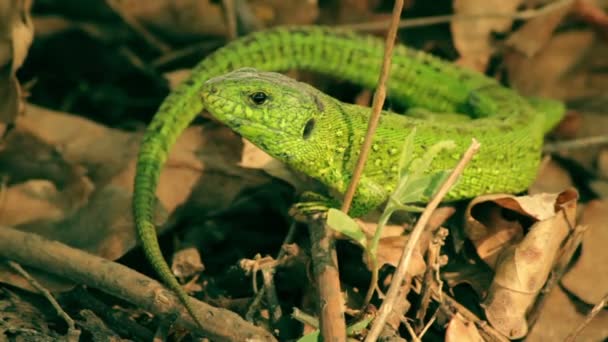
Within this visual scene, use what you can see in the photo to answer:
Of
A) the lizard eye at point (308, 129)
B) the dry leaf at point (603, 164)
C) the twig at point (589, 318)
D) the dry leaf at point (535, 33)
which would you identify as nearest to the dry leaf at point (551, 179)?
the dry leaf at point (603, 164)

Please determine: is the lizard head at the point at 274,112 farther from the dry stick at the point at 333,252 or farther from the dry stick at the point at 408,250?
the dry stick at the point at 408,250

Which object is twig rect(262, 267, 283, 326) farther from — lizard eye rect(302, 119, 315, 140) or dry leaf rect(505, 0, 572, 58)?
dry leaf rect(505, 0, 572, 58)

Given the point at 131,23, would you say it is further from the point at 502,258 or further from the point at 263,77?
the point at 502,258

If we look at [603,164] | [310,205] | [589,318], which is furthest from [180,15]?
[589,318]

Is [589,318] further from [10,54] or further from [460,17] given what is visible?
[10,54]

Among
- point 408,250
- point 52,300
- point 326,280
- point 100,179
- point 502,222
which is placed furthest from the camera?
point 100,179
